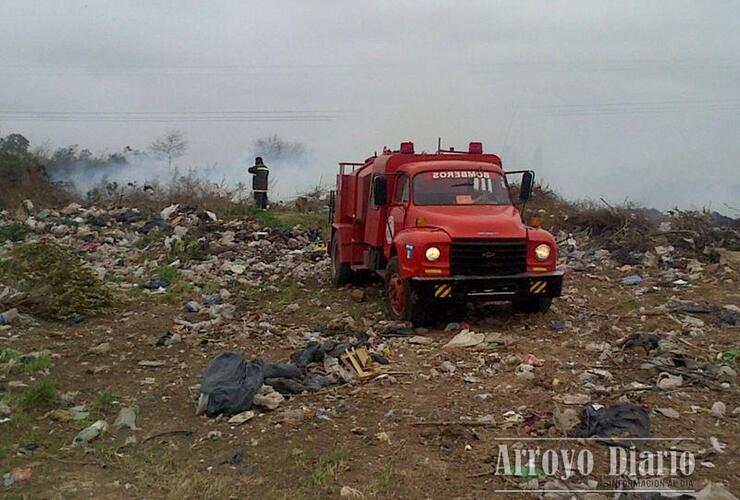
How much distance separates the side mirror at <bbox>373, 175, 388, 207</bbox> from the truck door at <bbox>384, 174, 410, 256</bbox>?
15 centimetres

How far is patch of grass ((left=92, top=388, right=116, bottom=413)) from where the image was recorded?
5.23 meters

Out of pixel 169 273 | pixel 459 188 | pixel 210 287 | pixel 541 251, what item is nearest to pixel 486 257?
pixel 541 251

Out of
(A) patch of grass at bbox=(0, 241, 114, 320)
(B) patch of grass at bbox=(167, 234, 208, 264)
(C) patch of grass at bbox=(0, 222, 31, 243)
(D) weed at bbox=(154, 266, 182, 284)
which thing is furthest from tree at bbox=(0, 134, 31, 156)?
(A) patch of grass at bbox=(0, 241, 114, 320)

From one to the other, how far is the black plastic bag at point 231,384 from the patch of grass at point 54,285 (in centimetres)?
367

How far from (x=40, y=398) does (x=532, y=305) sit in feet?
17.6

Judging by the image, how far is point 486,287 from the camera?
7.56 metres

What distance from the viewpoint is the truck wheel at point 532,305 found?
816 centimetres

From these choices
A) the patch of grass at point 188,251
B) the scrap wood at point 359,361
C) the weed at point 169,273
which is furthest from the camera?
the patch of grass at point 188,251

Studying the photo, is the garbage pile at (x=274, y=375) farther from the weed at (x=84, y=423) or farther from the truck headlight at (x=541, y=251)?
the truck headlight at (x=541, y=251)

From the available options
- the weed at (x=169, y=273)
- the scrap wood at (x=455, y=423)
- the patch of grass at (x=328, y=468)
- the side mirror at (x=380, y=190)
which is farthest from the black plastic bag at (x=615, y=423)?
the weed at (x=169, y=273)

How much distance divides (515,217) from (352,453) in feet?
14.8

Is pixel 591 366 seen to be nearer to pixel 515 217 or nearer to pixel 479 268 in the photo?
pixel 479 268

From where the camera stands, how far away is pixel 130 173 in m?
29.5

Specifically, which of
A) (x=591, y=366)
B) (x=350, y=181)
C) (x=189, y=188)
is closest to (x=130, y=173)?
(x=189, y=188)
